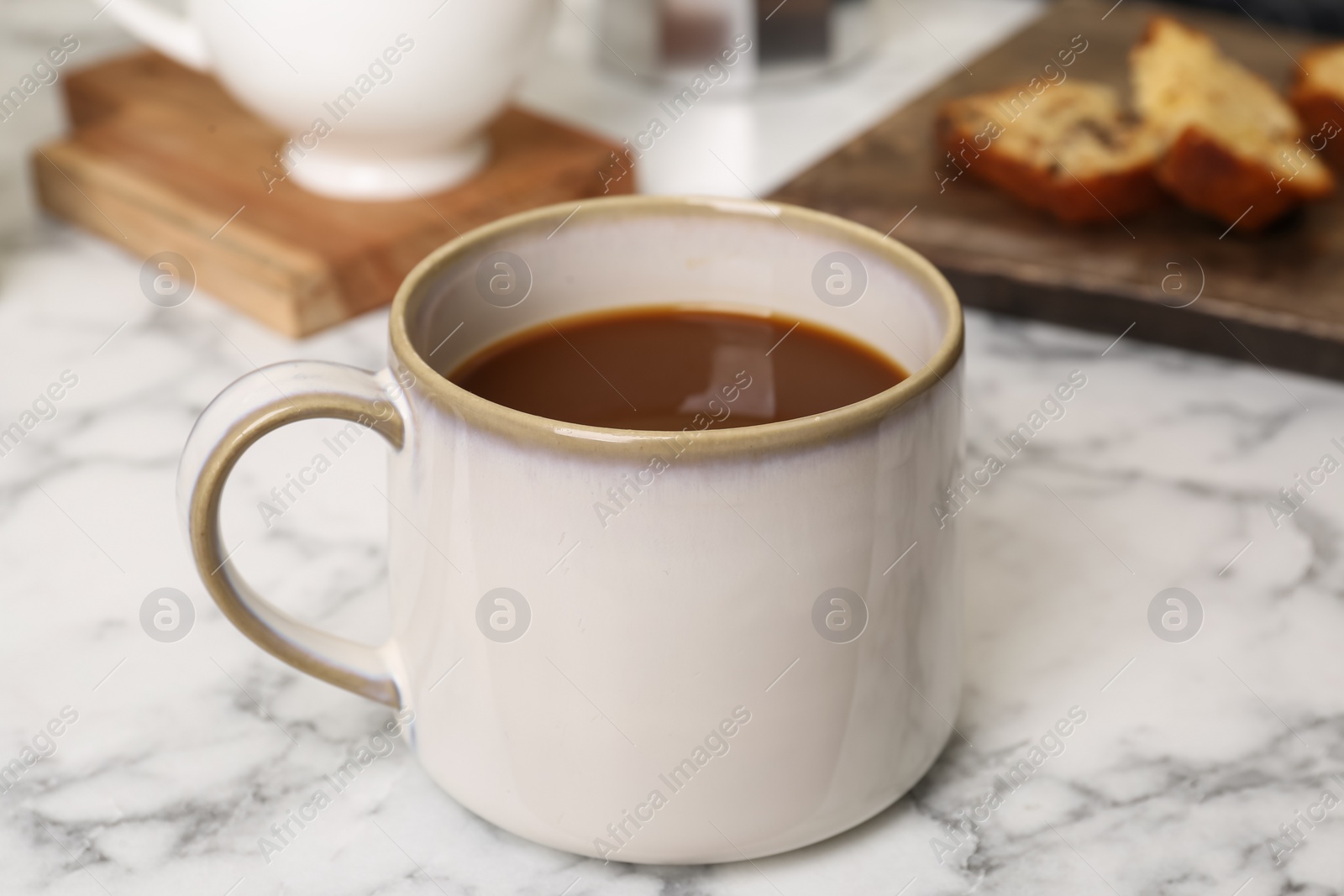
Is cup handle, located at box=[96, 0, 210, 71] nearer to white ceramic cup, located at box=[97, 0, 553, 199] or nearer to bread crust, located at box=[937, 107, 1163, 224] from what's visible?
white ceramic cup, located at box=[97, 0, 553, 199]

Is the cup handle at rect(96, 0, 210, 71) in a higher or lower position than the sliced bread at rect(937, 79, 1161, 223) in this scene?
higher

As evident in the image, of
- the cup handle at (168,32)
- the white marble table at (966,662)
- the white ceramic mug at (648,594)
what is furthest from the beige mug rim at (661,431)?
the cup handle at (168,32)

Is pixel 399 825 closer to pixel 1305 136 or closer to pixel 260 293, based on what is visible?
pixel 260 293

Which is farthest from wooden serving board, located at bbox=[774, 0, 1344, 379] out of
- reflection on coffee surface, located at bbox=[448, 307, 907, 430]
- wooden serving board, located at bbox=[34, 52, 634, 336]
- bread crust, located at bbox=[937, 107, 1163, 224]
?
reflection on coffee surface, located at bbox=[448, 307, 907, 430]

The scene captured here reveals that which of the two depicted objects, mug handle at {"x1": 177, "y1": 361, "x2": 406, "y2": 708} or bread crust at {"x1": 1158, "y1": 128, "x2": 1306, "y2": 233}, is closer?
mug handle at {"x1": 177, "y1": 361, "x2": 406, "y2": 708}

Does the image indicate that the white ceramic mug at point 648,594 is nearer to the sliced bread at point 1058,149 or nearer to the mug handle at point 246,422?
the mug handle at point 246,422

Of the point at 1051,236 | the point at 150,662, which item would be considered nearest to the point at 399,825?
the point at 150,662

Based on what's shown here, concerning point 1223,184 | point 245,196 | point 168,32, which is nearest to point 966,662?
point 1223,184
